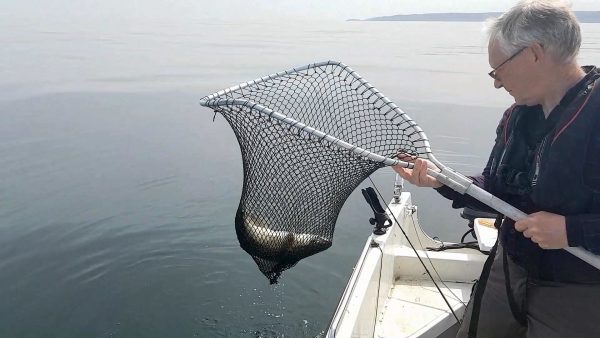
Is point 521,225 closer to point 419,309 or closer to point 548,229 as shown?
point 548,229

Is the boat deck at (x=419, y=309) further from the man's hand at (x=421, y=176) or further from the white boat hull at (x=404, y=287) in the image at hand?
the man's hand at (x=421, y=176)

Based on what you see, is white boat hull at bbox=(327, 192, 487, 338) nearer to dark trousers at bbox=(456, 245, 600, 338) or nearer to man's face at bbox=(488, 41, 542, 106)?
dark trousers at bbox=(456, 245, 600, 338)

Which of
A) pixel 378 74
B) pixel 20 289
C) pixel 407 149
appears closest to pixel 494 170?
pixel 407 149

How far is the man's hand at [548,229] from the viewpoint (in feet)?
6.17

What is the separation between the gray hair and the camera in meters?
1.82

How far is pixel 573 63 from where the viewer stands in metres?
1.92

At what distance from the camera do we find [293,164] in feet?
8.65

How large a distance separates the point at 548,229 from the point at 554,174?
213 millimetres

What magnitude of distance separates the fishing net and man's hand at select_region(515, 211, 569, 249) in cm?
64

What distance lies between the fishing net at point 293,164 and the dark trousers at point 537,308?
704mm

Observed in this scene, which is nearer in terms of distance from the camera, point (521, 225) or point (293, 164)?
point (521, 225)

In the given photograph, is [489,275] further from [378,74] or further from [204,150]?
[378,74]

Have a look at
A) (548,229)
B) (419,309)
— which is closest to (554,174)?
(548,229)

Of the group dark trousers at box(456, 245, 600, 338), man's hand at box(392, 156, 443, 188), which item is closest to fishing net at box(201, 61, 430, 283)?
man's hand at box(392, 156, 443, 188)
